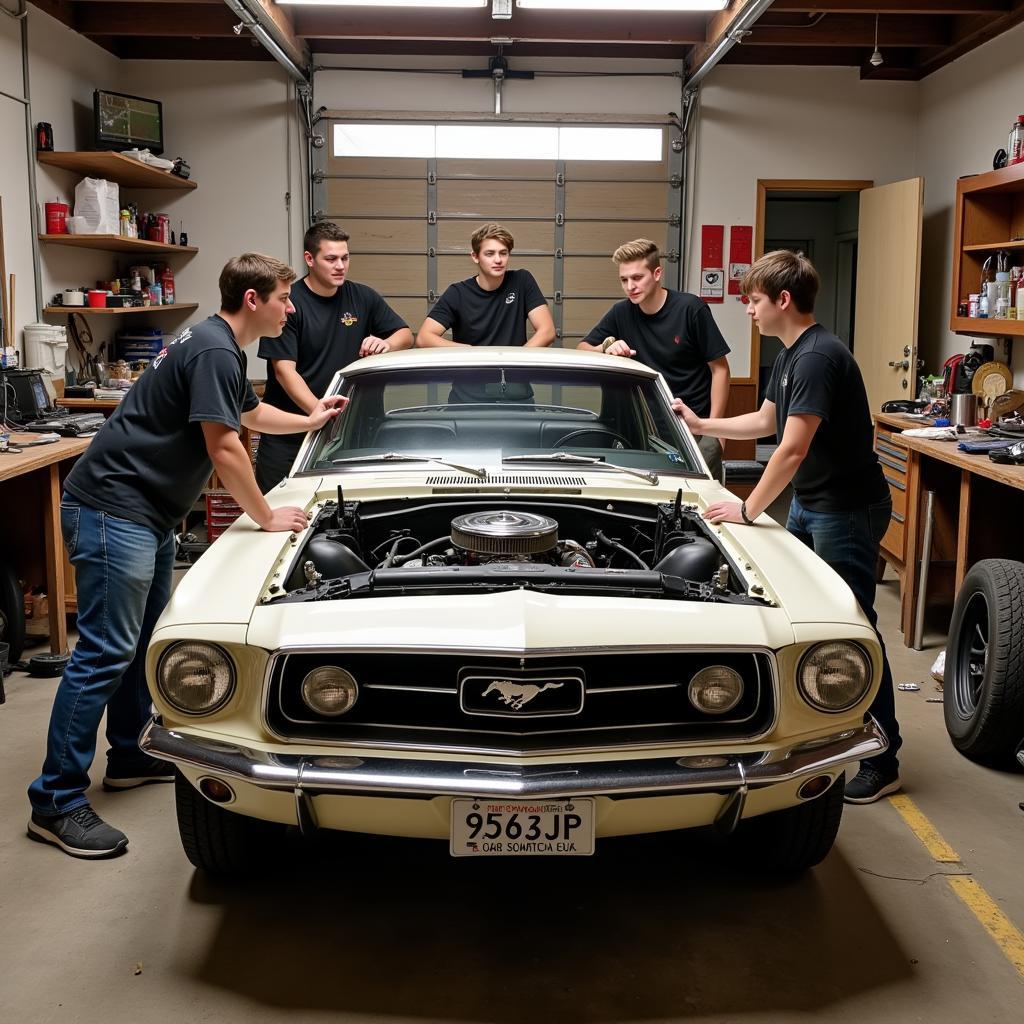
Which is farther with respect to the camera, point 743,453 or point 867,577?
point 743,453

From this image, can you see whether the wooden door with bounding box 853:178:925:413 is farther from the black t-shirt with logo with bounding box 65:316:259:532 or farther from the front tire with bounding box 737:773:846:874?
the black t-shirt with logo with bounding box 65:316:259:532

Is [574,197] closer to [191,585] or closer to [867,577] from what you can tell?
[867,577]

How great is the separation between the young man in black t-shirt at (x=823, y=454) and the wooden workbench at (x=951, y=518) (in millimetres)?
1334

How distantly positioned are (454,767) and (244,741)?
0.47 m

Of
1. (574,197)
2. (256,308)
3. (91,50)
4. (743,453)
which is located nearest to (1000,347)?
(743,453)

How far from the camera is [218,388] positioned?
10.0 ft

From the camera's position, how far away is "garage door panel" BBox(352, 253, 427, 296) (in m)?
9.70

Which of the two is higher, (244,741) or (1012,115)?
(1012,115)

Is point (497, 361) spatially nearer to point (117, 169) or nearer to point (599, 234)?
point (117, 169)

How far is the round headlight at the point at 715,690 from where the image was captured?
252 cm

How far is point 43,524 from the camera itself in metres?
5.07

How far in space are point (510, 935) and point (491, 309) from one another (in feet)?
12.0

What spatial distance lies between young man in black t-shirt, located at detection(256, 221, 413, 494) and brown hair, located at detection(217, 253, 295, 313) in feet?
5.25

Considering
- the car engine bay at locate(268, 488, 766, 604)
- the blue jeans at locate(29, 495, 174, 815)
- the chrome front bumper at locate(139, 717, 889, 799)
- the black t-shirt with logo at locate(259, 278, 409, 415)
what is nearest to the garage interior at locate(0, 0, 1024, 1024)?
the blue jeans at locate(29, 495, 174, 815)
